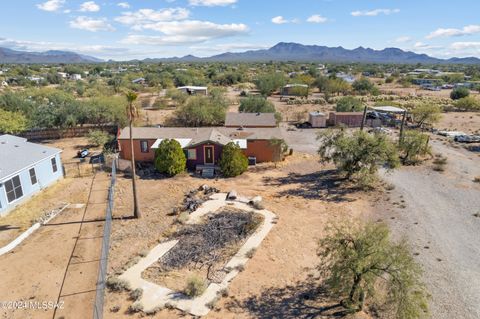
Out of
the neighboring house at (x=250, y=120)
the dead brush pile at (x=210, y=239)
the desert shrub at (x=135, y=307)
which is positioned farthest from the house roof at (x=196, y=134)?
the desert shrub at (x=135, y=307)

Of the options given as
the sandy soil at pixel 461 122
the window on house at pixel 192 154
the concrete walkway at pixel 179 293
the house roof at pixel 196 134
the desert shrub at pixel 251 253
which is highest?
the house roof at pixel 196 134

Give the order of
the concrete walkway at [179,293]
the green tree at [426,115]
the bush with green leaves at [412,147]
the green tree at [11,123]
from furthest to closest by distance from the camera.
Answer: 1. the green tree at [426,115]
2. the green tree at [11,123]
3. the bush with green leaves at [412,147]
4. the concrete walkway at [179,293]

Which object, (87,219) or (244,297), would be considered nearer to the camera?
(244,297)

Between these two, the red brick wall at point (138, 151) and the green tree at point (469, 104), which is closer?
the red brick wall at point (138, 151)

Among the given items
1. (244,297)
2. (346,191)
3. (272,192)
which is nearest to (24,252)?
(244,297)

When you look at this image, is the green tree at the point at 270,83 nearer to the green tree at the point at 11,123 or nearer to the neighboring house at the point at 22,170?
the green tree at the point at 11,123

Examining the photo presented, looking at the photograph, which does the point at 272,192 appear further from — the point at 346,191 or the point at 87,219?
the point at 87,219

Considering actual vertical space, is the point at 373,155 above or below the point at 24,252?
above

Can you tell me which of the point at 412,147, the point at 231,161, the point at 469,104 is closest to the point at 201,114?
the point at 231,161
